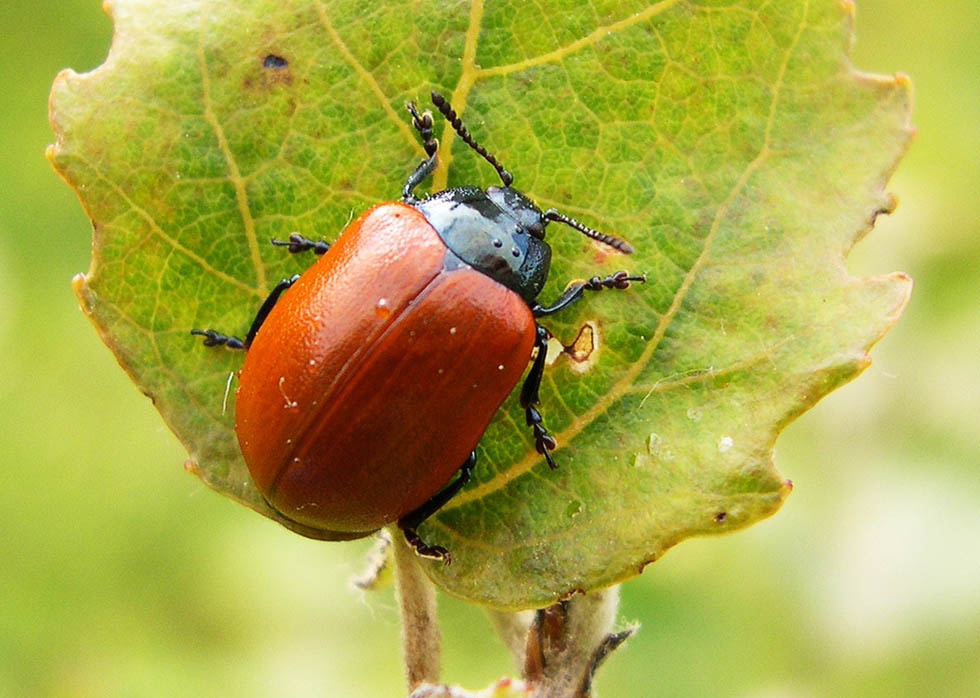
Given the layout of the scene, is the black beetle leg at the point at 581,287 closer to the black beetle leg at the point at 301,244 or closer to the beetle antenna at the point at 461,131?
the beetle antenna at the point at 461,131

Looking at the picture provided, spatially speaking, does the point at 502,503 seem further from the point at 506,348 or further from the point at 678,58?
the point at 678,58

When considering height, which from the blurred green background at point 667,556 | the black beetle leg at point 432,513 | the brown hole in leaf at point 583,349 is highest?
the brown hole in leaf at point 583,349

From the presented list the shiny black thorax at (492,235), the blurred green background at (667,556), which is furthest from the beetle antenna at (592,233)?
the blurred green background at (667,556)

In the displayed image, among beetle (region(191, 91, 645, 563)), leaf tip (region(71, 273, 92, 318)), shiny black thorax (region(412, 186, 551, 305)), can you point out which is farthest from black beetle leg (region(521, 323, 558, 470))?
leaf tip (region(71, 273, 92, 318))

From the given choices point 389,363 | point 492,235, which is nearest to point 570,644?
point 389,363

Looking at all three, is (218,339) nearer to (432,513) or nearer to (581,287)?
(432,513)

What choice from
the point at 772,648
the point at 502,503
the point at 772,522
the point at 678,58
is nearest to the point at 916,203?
the point at 772,522
